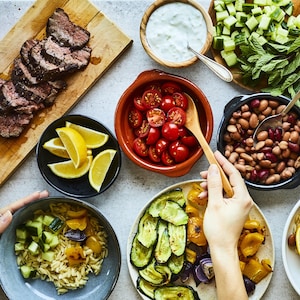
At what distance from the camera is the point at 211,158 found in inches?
112

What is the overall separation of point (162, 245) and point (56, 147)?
67 cm

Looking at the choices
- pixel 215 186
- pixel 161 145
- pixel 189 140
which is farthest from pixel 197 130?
pixel 215 186

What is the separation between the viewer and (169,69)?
10.3 ft

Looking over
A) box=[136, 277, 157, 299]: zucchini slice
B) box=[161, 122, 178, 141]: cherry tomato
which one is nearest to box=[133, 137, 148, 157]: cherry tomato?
box=[161, 122, 178, 141]: cherry tomato

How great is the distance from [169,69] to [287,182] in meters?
0.77

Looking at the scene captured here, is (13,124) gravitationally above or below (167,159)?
above

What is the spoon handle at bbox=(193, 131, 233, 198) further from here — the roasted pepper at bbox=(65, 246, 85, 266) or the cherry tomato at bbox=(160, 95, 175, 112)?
the roasted pepper at bbox=(65, 246, 85, 266)

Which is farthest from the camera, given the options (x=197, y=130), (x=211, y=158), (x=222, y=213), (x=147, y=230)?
(x=147, y=230)

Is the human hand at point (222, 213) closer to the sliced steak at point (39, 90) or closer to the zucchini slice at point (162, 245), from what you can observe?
the zucchini slice at point (162, 245)

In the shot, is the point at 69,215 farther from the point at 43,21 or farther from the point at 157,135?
the point at 43,21

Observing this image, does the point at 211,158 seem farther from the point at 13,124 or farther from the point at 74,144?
the point at 13,124

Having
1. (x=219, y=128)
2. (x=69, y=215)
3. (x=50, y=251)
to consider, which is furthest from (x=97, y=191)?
(x=219, y=128)

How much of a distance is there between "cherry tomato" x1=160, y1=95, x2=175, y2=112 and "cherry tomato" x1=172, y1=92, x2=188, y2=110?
0.06 ft

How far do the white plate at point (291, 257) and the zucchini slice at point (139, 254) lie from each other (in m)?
0.61
